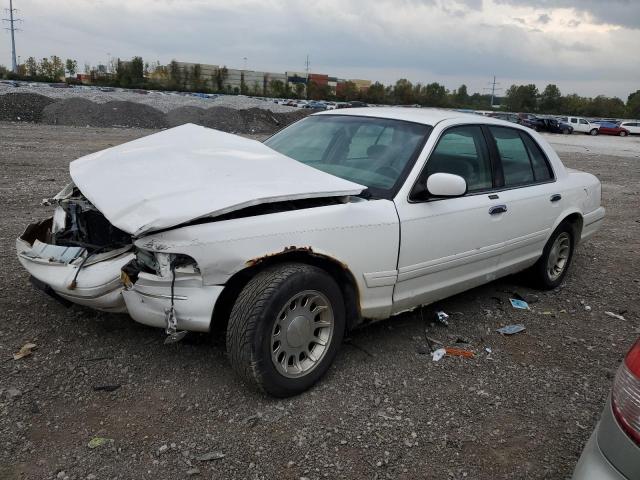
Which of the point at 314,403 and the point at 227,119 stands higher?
the point at 227,119

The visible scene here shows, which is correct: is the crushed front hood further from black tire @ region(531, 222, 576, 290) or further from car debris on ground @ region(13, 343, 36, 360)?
black tire @ region(531, 222, 576, 290)

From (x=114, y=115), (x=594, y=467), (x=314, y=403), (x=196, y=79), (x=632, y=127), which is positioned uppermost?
(x=196, y=79)

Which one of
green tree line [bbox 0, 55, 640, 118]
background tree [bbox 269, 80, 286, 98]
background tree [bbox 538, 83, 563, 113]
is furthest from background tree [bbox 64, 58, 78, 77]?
background tree [bbox 538, 83, 563, 113]

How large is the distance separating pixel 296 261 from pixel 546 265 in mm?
3080

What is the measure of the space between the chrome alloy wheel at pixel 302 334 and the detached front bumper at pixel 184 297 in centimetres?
38

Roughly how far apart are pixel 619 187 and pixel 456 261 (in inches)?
459

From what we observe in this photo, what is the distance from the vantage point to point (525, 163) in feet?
15.8

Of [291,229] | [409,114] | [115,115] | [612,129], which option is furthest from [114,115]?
[612,129]

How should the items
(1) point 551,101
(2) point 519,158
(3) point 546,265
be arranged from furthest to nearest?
(1) point 551,101 → (3) point 546,265 → (2) point 519,158

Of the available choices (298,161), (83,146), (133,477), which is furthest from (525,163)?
(83,146)

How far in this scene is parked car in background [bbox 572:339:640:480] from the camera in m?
1.74

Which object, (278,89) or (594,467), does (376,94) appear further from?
(594,467)

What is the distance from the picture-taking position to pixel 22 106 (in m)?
24.0

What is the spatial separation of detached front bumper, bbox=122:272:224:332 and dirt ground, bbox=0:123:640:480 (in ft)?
1.76
